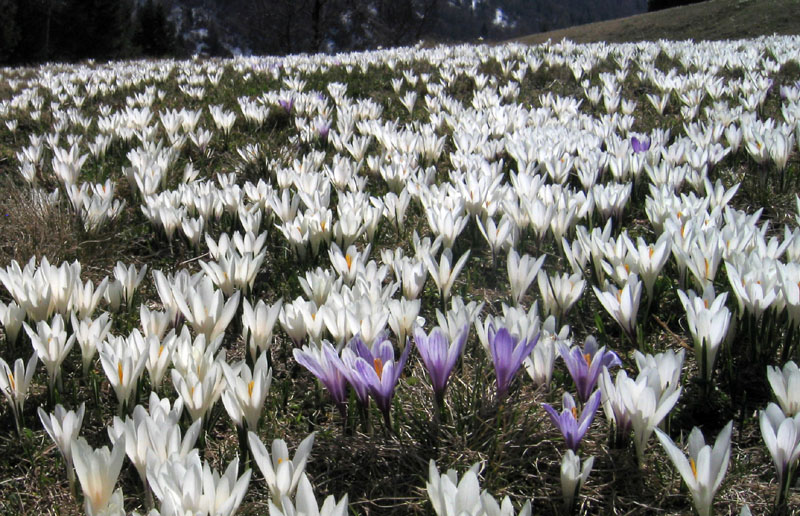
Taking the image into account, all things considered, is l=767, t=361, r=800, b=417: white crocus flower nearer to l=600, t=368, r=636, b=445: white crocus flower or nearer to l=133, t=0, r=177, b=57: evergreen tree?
l=600, t=368, r=636, b=445: white crocus flower

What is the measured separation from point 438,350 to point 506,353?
19 centimetres

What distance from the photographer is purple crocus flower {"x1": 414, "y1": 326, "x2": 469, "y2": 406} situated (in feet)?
5.55

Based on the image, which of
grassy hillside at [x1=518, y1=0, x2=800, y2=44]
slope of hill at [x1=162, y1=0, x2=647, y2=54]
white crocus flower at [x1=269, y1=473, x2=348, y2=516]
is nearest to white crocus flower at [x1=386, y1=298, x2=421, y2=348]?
white crocus flower at [x1=269, y1=473, x2=348, y2=516]

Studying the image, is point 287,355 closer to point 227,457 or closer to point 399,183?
point 227,457

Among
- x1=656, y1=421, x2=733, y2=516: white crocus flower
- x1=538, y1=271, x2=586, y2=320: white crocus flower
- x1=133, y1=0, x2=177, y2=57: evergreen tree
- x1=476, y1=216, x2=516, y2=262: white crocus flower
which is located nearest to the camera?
x1=656, y1=421, x2=733, y2=516: white crocus flower

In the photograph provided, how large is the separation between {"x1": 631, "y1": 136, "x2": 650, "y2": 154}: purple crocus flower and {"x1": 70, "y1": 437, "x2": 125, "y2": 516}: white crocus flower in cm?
350

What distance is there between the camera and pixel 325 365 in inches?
67.6

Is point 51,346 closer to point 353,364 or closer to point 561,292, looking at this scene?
point 353,364

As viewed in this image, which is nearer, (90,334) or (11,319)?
(90,334)

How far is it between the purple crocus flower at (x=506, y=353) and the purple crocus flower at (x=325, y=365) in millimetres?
447

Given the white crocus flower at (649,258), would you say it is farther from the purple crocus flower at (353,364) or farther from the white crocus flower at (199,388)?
the white crocus flower at (199,388)

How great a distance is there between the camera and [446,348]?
5.60 ft

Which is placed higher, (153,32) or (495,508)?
(153,32)

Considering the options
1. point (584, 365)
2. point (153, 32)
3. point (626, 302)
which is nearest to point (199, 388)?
point (584, 365)
